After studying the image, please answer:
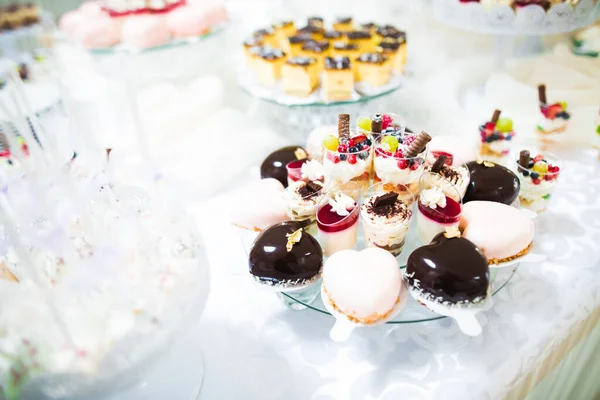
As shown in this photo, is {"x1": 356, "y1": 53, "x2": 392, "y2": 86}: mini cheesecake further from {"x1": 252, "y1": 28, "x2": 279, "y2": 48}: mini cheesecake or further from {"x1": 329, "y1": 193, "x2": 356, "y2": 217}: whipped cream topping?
{"x1": 329, "y1": 193, "x2": 356, "y2": 217}: whipped cream topping

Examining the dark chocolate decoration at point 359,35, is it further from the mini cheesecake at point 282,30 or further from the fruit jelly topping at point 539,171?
the fruit jelly topping at point 539,171

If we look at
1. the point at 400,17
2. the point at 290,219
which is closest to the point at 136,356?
the point at 290,219

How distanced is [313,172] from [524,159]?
0.58 meters

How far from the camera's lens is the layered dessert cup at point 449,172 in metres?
1.03

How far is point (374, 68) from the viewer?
157 centimetres

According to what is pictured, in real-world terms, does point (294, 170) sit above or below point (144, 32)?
below

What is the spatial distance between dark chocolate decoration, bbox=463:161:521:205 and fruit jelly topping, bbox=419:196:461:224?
0.41ft

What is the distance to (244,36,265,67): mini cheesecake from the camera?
66.9 inches

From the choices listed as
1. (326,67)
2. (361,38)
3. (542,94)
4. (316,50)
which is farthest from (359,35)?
(542,94)

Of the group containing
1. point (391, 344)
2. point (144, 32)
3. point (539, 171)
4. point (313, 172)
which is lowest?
point (391, 344)

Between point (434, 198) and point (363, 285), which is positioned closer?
point (363, 285)

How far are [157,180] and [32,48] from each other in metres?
1.41

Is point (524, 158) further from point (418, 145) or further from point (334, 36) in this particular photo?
point (334, 36)

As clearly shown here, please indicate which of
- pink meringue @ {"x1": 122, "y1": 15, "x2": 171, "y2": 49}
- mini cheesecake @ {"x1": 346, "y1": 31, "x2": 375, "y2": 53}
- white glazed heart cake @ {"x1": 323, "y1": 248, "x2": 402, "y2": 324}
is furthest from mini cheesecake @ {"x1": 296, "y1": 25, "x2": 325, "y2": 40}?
white glazed heart cake @ {"x1": 323, "y1": 248, "x2": 402, "y2": 324}
